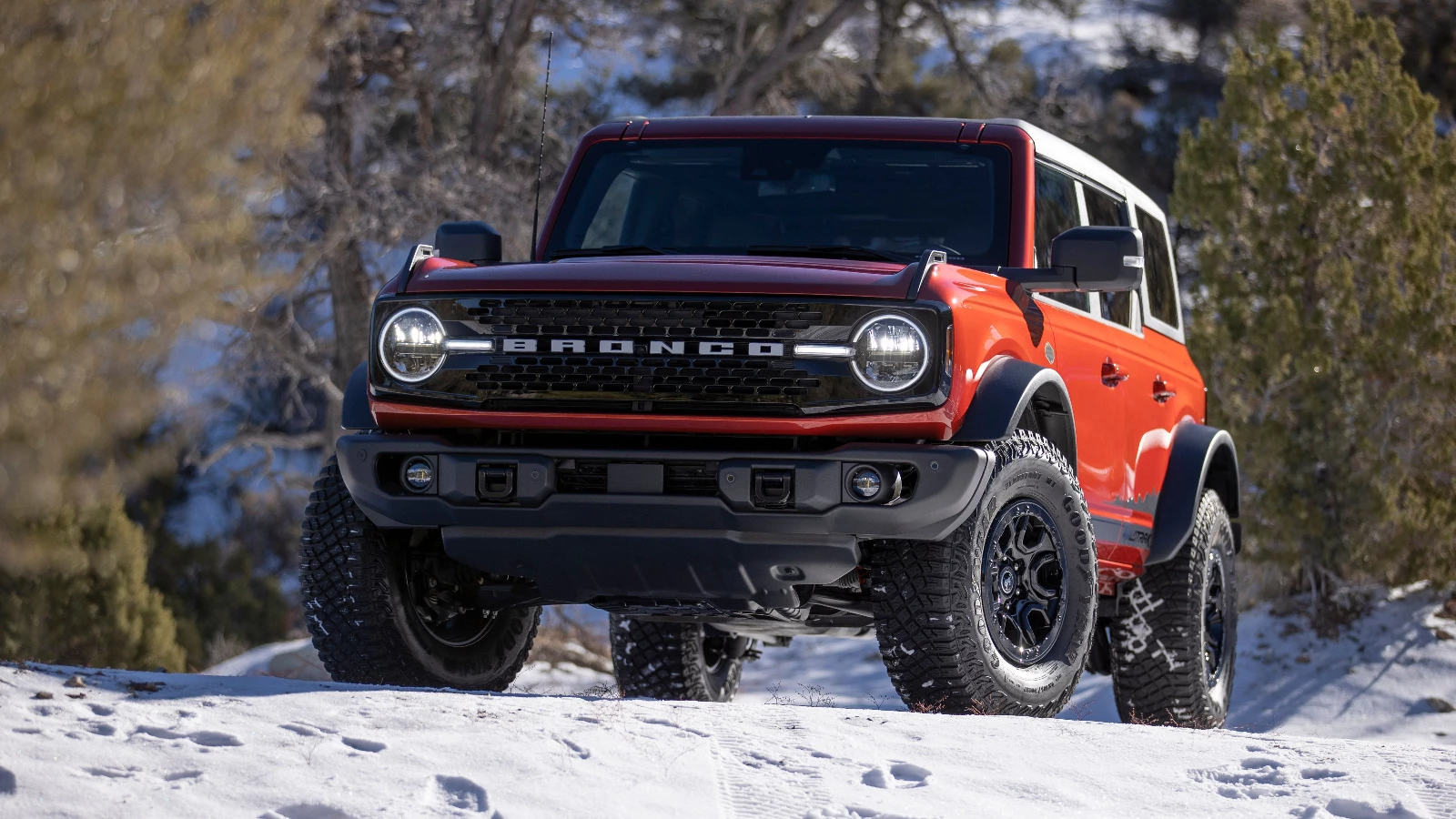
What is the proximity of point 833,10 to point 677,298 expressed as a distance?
1829cm

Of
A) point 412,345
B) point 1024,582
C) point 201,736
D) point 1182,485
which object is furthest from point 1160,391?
point 201,736

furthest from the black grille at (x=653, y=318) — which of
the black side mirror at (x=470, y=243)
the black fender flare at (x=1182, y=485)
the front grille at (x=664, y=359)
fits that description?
the black fender flare at (x=1182, y=485)

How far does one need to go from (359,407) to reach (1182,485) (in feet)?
11.5

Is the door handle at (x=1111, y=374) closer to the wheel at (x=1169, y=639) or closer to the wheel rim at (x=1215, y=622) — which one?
the wheel at (x=1169, y=639)

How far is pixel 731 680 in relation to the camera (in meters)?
8.88

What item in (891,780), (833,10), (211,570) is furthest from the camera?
(211,570)

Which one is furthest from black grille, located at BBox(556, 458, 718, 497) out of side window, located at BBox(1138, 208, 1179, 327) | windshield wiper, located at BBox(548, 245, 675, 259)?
side window, located at BBox(1138, 208, 1179, 327)

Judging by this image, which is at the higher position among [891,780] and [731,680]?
[891,780]

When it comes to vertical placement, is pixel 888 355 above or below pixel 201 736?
above

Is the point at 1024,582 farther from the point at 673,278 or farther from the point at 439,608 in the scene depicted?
the point at 439,608

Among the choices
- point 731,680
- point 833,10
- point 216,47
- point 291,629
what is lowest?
point 291,629

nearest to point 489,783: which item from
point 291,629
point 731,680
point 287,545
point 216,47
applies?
point 216,47

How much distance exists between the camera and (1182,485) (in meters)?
7.39

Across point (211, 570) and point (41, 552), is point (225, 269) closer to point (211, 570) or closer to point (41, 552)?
point (41, 552)
